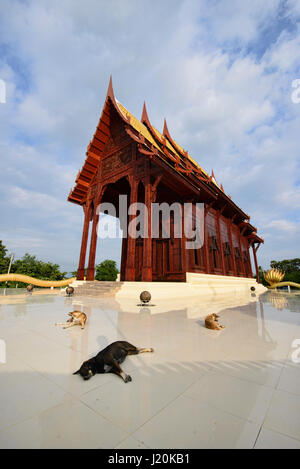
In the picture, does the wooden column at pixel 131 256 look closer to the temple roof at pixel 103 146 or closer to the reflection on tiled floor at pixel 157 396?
the temple roof at pixel 103 146

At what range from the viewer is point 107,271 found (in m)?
26.5

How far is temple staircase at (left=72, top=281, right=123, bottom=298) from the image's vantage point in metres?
8.36

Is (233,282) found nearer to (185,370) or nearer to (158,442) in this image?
(185,370)

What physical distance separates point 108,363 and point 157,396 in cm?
62

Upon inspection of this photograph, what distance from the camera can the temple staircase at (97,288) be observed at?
8.36 meters

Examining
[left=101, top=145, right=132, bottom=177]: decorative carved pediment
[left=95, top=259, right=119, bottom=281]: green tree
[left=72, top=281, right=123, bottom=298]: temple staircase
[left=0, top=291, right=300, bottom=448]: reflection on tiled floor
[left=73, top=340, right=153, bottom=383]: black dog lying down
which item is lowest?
[left=0, top=291, right=300, bottom=448]: reflection on tiled floor

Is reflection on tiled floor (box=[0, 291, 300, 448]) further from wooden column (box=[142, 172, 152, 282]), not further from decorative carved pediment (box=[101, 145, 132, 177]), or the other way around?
decorative carved pediment (box=[101, 145, 132, 177])

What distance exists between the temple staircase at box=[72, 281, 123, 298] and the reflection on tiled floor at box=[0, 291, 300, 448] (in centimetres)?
556

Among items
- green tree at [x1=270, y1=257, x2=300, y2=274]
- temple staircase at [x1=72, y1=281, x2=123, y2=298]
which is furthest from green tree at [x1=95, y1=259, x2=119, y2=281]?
green tree at [x1=270, y1=257, x2=300, y2=274]

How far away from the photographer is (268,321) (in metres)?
4.20

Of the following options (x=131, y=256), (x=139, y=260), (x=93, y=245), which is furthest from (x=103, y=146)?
(x=131, y=256)

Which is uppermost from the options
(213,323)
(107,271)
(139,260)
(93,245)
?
(93,245)

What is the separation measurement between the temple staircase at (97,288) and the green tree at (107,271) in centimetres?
1531

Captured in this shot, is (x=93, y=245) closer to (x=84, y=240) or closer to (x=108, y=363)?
(x=84, y=240)
